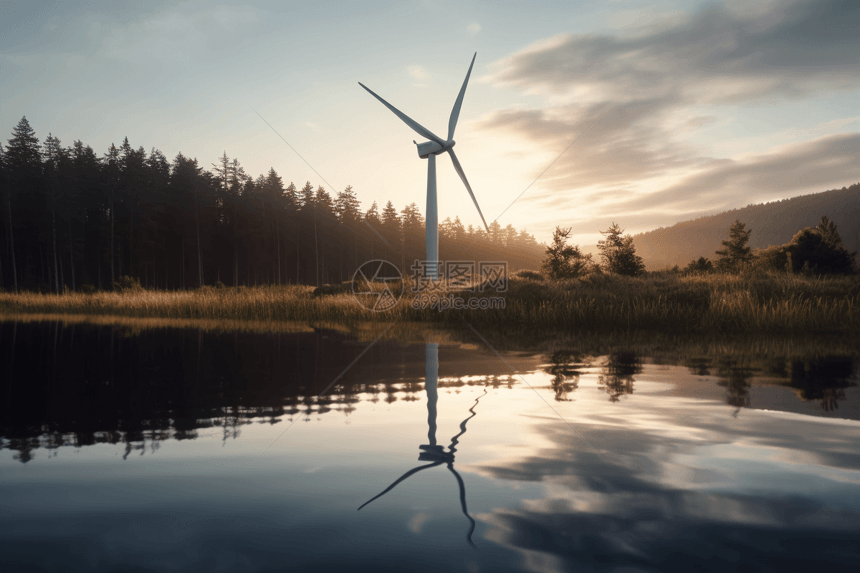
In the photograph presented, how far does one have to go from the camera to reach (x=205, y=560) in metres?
2.57

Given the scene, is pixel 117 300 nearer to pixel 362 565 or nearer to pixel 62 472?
pixel 62 472

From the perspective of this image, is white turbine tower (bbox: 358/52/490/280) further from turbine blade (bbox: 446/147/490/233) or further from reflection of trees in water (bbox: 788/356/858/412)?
reflection of trees in water (bbox: 788/356/858/412)

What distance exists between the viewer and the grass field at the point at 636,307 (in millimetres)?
17125

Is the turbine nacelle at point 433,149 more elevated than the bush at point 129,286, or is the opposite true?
the turbine nacelle at point 433,149

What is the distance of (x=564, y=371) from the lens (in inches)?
343

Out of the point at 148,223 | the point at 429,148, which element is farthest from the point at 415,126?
the point at 148,223

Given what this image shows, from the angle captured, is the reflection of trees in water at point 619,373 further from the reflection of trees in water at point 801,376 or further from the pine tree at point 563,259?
the pine tree at point 563,259

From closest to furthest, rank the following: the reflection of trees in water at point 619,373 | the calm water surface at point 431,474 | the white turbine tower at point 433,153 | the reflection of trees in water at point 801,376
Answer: the calm water surface at point 431,474 → the reflection of trees in water at point 801,376 → the reflection of trees in water at point 619,373 → the white turbine tower at point 433,153

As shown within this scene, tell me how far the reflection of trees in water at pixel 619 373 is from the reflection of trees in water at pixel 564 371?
430mm

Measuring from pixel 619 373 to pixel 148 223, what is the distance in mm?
78499

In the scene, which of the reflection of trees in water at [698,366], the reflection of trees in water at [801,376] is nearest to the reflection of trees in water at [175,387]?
the reflection of trees in water at [801,376]

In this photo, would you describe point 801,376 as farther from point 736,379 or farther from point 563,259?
point 563,259

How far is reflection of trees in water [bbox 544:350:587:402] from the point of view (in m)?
6.98

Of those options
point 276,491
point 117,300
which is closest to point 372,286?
point 117,300
